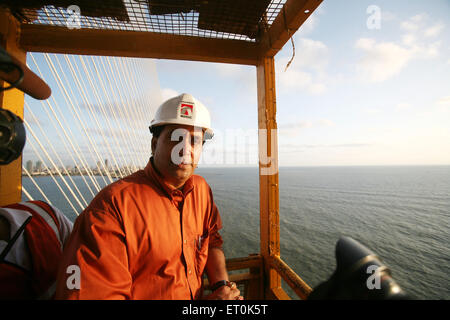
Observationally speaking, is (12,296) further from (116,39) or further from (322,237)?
(322,237)

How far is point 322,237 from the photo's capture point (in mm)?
23703

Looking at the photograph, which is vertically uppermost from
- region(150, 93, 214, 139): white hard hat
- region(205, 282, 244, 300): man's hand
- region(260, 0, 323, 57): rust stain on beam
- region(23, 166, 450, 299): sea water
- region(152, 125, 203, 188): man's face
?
region(260, 0, 323, 57): rust stain on beam

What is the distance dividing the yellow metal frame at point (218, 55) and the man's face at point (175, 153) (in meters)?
1.04

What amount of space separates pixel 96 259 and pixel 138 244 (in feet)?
0.80

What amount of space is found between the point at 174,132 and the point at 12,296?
119 centimetres

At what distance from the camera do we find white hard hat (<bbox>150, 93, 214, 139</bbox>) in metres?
1.50

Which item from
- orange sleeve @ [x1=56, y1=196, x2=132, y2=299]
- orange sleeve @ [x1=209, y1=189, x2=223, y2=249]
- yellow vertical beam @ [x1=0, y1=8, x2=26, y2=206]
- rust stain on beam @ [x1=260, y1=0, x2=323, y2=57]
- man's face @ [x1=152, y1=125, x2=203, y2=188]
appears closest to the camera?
orange sleeve @ [x1=56, y1=196, x2=132, y2=299]

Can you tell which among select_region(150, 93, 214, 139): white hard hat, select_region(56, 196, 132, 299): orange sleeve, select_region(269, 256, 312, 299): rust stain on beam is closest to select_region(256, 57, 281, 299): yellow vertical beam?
select_region(269, 256, 312, 299): rust stain on beam

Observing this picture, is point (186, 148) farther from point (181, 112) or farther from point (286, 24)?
point (286, 24)

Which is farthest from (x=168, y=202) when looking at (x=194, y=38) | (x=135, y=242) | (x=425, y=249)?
(x=425, y=249)

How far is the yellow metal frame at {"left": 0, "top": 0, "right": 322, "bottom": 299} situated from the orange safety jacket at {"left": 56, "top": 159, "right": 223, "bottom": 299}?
1005mm

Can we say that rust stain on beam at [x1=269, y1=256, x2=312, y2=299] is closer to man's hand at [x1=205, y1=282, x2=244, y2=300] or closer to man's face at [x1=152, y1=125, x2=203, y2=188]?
man's hand at [x1=205, y1=282, x2=244, y2=300]

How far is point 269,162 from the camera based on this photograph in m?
2.31
